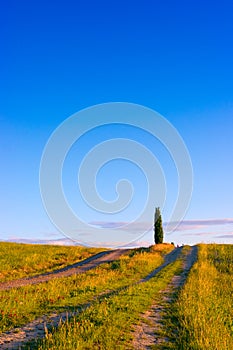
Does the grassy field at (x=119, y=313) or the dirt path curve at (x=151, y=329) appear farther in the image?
the dirt path curve at (x=151, y=329)

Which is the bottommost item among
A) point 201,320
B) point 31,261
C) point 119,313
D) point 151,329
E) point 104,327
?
point 151,329

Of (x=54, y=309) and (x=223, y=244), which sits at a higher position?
(x=223, y=244)

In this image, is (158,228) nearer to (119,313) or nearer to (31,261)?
(31,261)

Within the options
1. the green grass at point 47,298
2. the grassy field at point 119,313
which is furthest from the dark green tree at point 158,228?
the grassy field at point 119,313

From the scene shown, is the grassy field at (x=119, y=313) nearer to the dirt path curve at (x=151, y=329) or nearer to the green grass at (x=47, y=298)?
the green grass at (x=47, y=298)

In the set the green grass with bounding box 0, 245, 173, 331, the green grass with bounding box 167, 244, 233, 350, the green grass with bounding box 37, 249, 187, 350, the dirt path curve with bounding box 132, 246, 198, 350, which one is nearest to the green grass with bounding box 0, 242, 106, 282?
the green grass with bounding box 0, 245, 173, 331

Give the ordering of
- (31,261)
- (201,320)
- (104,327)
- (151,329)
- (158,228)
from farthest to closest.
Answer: (158,228) → (31,261) → (151,329) → (201,320) → (104,327)

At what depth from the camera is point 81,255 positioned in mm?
48469

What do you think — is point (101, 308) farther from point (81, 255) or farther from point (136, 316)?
point (81, 255)

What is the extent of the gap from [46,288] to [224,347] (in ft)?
39.8

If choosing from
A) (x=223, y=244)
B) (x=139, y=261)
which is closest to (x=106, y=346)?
(x=139, y=261)

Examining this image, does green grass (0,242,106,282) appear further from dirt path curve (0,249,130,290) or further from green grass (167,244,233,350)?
green grass (167,244,233,350)

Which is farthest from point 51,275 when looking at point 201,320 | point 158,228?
point 158,228

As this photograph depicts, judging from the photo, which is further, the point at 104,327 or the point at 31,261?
the point at 31,261
